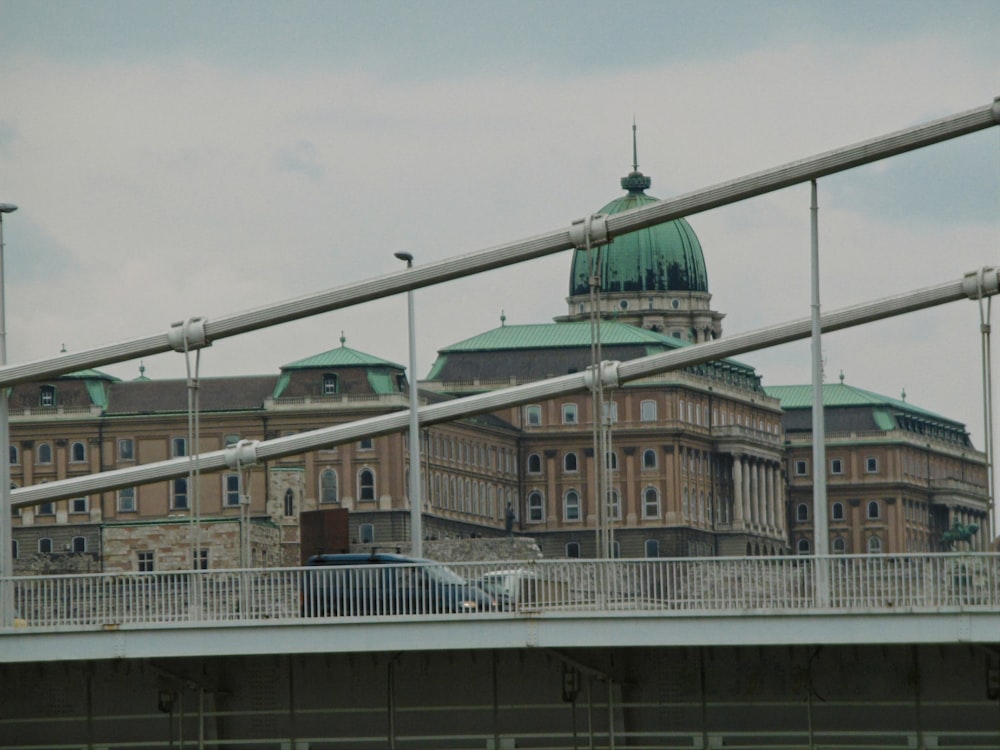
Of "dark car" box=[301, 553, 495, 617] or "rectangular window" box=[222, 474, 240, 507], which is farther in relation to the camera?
"rectangular window" box=[222, 474, 240, 507]

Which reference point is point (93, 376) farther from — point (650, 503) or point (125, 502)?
point (650, 503)

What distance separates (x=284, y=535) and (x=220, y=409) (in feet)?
125

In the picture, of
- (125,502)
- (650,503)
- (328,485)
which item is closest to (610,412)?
(328,485)

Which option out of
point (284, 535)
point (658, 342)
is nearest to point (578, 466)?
point (658, 342)

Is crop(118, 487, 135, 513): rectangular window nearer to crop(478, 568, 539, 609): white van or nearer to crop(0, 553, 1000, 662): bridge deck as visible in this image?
crop(0, 553, 1000, 662): bridge deck

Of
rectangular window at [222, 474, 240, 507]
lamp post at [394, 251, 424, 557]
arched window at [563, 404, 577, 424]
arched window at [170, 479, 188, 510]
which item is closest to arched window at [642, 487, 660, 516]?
arched window at [563, 404, 577, 424]

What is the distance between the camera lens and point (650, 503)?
627 feet

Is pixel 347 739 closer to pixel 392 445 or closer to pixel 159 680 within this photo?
pixel 159 680

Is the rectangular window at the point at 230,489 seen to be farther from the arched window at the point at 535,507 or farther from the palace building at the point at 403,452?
the arched window at the point at 535,507

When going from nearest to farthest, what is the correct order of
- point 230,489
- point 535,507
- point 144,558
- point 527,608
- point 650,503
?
point 527,608, point 144,558, point 230,489, point 650,503, point 535,507

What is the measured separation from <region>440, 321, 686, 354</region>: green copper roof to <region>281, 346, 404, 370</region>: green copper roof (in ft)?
64.0

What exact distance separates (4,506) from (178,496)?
124 metres

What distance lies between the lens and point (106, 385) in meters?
179

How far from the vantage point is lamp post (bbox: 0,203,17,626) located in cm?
4647
